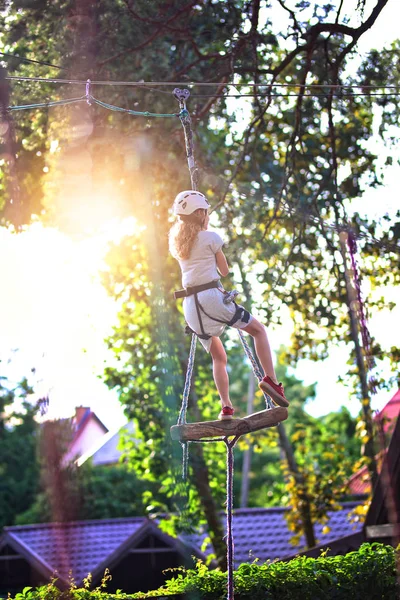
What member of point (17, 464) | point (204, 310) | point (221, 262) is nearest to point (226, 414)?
point (204, 310)

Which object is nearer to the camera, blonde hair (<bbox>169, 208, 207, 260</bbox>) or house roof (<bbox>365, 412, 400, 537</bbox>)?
blonde hair (<bbox>169, 208, 207, 260</bbox>)

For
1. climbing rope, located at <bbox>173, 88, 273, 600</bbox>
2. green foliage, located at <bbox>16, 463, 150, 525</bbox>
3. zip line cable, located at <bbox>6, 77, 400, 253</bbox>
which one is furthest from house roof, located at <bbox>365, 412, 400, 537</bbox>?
green foliage, located at <bbox>16, 463, 150, 525</bbox>

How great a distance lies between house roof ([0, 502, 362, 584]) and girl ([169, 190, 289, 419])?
12644 mm

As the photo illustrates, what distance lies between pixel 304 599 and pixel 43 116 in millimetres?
7671

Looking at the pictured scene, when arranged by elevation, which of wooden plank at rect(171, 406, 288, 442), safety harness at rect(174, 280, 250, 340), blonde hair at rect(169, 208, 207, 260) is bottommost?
wooden plank at rect(171, 406, 288, 442)

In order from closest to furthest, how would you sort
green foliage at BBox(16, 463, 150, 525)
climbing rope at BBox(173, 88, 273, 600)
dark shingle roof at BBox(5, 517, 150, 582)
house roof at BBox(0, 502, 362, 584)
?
1. climbing rope at BBox(173, 88, 273, 600)
2. house roof at BBox(0, 502, 362, 584)
3. dark shingle roof at BBox(5, 517, 150, 582)
4. green foliage at BBox(16, 463, 150, 525)

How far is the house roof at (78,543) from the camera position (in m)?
21.3

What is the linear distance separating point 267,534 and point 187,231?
52.3 feet

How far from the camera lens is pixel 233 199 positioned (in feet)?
46.2

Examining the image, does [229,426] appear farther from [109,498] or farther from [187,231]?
[109,498]

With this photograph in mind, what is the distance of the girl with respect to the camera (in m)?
6.46

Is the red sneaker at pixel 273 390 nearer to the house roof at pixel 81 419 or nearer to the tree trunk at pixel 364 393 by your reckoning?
the tree trunk at pixel 364 393

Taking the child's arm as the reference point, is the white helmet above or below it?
above

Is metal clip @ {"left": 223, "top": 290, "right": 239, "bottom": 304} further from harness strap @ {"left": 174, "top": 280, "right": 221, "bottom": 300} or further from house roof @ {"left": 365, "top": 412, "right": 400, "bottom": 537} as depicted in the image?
house roof @ {"left": 365, "top": 412, "right": 400, "bottom": 537}
